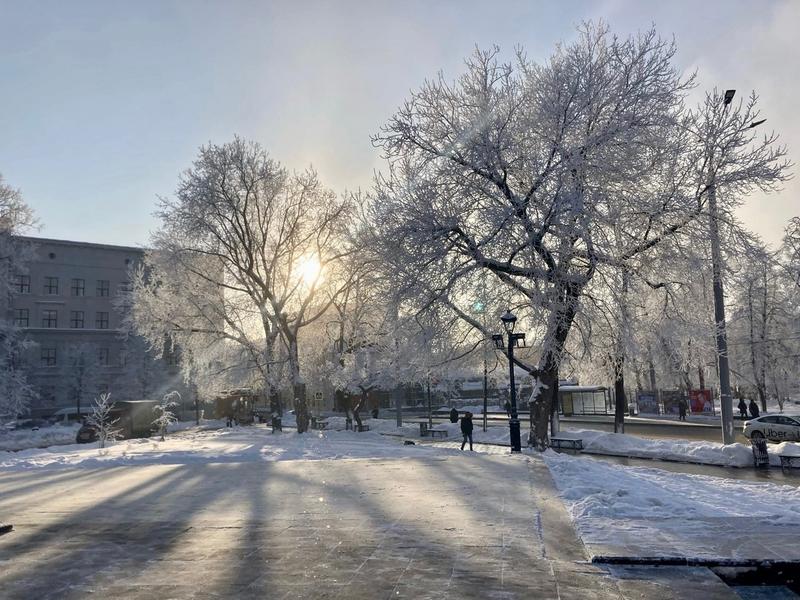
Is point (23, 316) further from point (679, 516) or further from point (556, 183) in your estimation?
point (679, 516)

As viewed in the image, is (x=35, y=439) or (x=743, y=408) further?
(x=743, y=408)

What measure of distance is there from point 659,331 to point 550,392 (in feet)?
13.6

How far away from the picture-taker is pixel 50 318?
213 ft

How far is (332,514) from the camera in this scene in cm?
859

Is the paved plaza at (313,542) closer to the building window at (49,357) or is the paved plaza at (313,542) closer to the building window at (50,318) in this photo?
the building window at (49,357)

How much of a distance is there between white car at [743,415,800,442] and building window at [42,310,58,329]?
66756mm

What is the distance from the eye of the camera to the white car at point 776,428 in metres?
24.5

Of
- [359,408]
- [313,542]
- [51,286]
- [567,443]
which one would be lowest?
[567,443]

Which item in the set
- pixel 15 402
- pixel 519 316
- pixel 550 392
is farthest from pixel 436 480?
pixel 15 402

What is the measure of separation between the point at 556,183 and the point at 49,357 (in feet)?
208

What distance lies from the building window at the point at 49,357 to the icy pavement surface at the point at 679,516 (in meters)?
64.9

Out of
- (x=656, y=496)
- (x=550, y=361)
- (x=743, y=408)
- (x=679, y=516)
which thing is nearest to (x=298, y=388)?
(x=550, y=361)

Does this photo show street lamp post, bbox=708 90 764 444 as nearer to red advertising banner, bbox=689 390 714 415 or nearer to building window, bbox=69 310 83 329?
red advertising banner, bbox=689 390 714 415

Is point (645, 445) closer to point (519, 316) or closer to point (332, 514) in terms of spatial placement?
point (519, 316)
